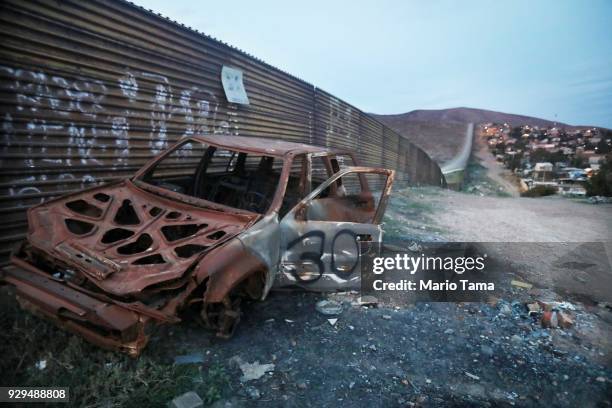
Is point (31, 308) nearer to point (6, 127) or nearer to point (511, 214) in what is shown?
point (6, 127)

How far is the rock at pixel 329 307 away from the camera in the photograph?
349 cm

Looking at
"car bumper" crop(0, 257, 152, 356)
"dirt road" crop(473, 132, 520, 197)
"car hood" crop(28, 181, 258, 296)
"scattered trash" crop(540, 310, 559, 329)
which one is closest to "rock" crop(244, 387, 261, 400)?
"car bumper" crop(0, 257, 152, 356)

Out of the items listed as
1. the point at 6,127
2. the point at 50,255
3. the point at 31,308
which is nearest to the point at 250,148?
the point at 50,255

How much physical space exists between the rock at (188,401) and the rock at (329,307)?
1600 mm

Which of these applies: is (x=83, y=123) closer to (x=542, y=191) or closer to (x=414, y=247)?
(x=414, y=247)

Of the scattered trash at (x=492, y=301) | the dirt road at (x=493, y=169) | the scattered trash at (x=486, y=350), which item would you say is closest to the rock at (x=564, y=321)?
the scattered trash at (x=492, y=301)

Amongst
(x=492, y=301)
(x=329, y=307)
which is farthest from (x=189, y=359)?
(x=492, y=301)

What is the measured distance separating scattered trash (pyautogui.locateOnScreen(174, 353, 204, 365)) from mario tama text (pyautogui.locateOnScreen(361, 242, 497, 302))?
201 cm

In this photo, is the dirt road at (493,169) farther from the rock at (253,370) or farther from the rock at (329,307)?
the rock at (253,370)

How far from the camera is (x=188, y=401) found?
210 centimetres

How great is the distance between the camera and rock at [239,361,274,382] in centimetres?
246

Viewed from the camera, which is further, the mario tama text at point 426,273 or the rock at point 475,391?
the mario tama text at point 426,273

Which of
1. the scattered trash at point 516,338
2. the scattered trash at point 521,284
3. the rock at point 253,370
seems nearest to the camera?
the rock at point 253,370

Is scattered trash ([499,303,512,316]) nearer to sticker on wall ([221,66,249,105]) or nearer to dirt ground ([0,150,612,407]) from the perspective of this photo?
dirt ground ([0,150,612,407])
